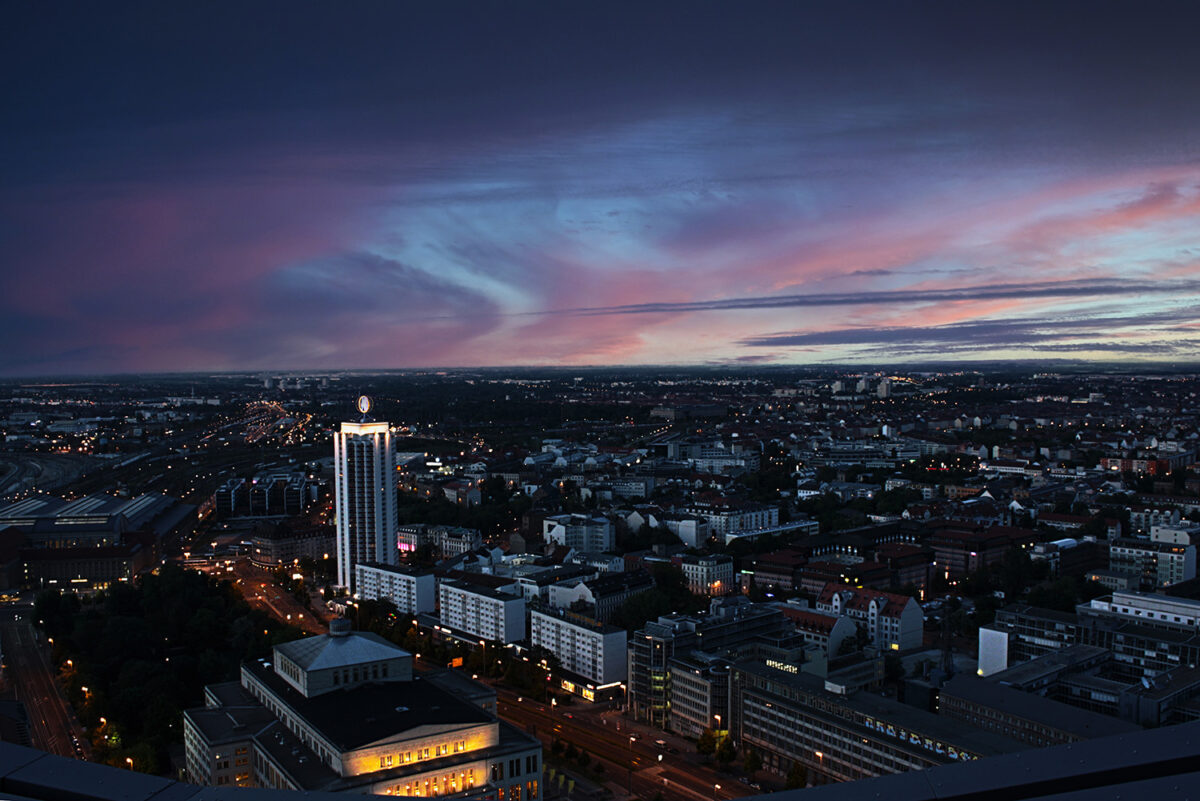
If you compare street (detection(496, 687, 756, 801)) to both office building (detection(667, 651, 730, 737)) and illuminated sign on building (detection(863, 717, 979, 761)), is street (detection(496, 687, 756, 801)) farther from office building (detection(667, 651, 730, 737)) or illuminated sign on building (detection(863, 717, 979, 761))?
illuminated sign on building (detection(863, 717, 979, 761))

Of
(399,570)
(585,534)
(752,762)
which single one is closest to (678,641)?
(752,762)

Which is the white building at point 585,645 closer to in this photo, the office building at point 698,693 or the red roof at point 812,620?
the office building at point 698,693

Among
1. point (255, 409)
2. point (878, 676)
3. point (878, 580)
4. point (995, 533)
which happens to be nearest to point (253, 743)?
point (878, 676)

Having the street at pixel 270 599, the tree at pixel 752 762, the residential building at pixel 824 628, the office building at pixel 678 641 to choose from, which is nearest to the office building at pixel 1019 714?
the tree at pixel 752 762

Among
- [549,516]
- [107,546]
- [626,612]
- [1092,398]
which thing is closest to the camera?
[626,612]

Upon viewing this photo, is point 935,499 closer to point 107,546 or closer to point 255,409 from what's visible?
point 107,546

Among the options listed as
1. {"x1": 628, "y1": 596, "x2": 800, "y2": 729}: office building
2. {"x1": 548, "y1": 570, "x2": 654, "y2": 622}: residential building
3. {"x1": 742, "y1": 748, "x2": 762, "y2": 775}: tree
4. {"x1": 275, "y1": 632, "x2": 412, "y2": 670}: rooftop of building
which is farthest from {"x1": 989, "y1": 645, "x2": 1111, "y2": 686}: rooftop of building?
{"x1": 275, "y1": 632, "x2": 412, "y2": 670}: rooftop of building
